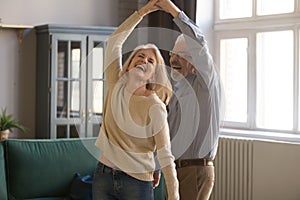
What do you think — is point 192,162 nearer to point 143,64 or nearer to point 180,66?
point 180,66

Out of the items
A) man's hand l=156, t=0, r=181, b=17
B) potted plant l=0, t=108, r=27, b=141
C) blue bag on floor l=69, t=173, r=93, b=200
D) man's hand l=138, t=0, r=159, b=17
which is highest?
man's hand l=156, t=0, r=181, b=17

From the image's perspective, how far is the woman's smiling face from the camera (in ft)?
6.84

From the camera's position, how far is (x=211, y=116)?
286 cm

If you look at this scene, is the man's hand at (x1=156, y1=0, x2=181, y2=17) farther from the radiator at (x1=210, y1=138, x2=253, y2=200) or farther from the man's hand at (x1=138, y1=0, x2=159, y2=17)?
the radiator at (x1=210, y1=138, x2=253, y2=200)

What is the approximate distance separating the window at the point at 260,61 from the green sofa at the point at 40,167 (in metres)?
1.33

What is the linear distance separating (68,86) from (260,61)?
1.72 m

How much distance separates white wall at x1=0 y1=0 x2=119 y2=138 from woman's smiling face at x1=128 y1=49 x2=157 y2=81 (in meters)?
2.91

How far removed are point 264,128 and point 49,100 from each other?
1.90m

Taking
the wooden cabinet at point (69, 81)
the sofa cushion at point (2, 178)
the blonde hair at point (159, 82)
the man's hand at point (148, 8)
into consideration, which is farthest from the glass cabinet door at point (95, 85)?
the blonde hair at point (159, 82)

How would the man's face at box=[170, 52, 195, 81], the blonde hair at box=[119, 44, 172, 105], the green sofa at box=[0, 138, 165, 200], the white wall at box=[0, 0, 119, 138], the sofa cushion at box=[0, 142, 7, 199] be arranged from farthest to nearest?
the white wall at box=[0, 0, 119, 138] < the green sofa at box=[0, 138, 165, 200] < the sofa cushion at box=[0, 142, 7, 199] < the man's face at box=[170, 52, 195, 81] < the blonde hair at box=[119, 44, 172, 105]

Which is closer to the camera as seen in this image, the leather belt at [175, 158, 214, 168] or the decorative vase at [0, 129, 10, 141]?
the leather belt at [175, 158, 214, 168]

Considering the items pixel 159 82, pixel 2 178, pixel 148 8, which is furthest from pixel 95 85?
pixel 159 82

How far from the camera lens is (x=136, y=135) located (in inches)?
78.7

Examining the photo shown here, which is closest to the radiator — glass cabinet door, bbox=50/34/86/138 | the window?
the window
